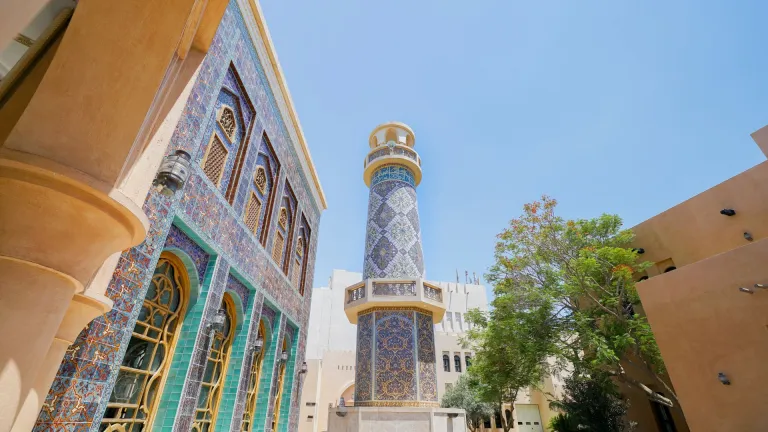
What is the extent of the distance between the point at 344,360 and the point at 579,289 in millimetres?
17035

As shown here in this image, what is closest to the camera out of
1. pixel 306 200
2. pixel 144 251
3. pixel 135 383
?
pixel 144 251

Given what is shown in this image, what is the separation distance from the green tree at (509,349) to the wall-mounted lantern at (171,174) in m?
8.57

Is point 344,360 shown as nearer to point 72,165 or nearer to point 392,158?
point 392,158

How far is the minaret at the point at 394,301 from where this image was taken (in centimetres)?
832

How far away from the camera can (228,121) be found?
5.79 metres

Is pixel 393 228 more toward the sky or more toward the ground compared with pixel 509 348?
more toward the sky

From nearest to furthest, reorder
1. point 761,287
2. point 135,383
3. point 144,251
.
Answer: point 144,251 → point 135,383 → point 761,287

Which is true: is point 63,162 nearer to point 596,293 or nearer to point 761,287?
point 761,287

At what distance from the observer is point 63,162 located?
1.68 meters

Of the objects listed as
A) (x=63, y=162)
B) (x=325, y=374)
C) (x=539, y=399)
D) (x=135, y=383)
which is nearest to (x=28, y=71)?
(x=63, y=162)

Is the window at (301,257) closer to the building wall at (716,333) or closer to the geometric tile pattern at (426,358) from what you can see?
the geometric tile pattern at (426,358)

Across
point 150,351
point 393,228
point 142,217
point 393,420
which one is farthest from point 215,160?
point 393,420

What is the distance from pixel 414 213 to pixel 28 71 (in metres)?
9.59

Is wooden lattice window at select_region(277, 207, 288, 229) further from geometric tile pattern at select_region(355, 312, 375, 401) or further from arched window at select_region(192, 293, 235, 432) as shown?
geometric tile pattern at select_region(355, 312, 375, 401)
